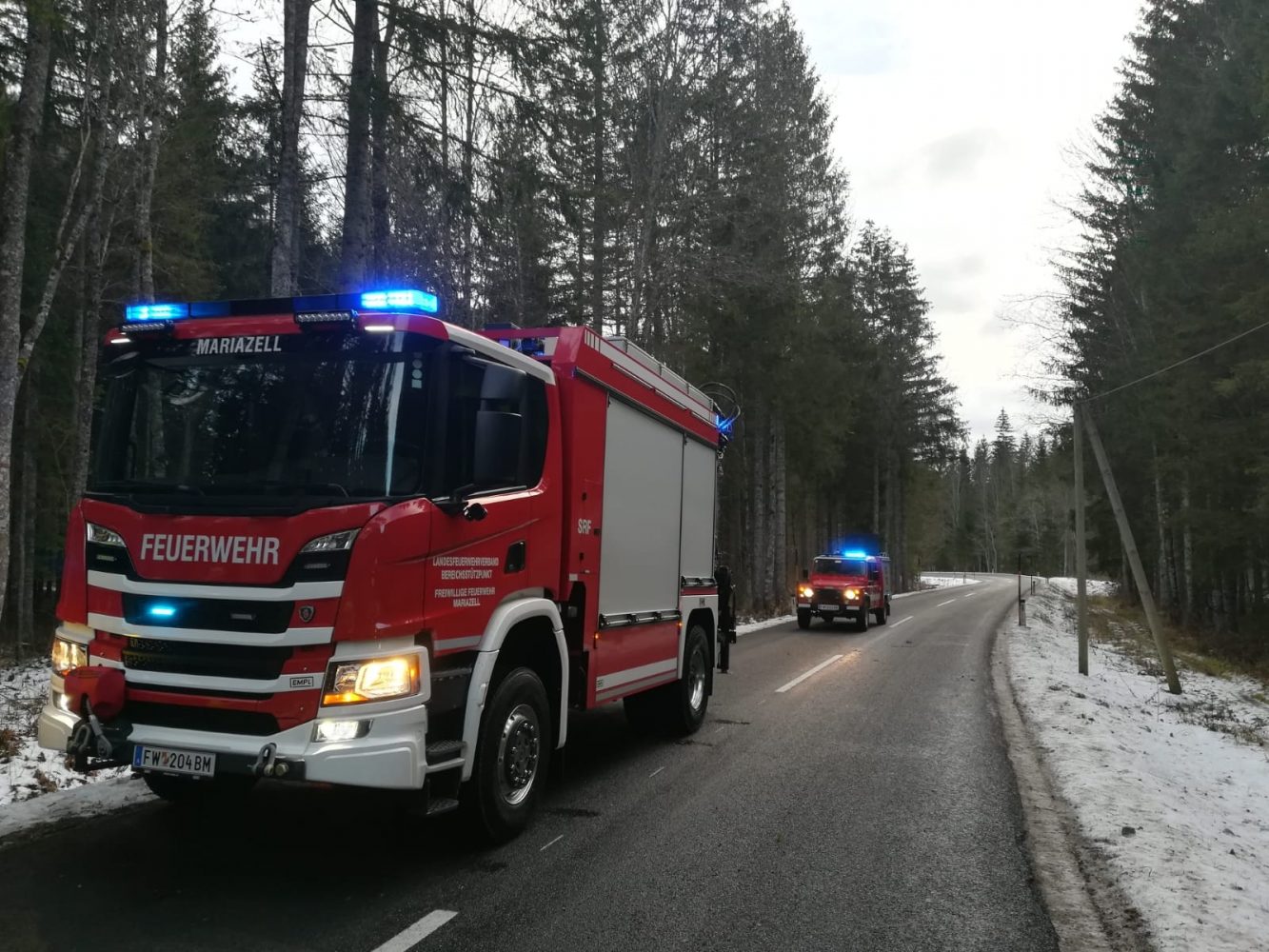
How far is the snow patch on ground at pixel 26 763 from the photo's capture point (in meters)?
5.77

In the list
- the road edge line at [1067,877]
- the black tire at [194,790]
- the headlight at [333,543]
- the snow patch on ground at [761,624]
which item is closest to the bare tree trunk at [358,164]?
the black tire at [194,790]

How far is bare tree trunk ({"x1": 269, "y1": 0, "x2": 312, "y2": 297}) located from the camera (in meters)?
10.6

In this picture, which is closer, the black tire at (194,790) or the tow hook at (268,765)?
the tow hook at (268,765)

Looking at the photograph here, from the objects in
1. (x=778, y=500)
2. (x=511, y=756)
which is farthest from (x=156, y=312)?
(x=778, y=500)

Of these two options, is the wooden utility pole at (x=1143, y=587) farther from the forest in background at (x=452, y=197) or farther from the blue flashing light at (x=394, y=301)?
the blue flashing light at (x=394, y=301)

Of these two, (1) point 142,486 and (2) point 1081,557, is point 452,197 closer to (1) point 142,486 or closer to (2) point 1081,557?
(1) point 142,486

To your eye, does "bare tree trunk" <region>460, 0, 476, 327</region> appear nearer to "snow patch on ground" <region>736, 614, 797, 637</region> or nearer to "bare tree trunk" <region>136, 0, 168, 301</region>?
"bare tree trunk" <region>136, 0, 168, 301</region>

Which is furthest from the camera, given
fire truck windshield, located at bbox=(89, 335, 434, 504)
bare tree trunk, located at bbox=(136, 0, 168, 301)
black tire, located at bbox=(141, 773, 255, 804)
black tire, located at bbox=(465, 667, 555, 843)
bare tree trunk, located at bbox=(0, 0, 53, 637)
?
bare tree trunk, located at bbox=(136, 0, 168, 301)

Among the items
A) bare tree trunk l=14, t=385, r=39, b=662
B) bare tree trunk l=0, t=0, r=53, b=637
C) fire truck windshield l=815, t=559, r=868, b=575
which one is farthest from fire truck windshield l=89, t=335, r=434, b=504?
fire truck windshield l=815, t=559, r=868, b=575

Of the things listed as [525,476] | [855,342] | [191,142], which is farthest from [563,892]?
[855,342]

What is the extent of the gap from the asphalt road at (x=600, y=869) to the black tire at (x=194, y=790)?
0.46 ft

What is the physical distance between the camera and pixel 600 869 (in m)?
4.63

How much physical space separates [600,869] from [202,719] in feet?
7.47

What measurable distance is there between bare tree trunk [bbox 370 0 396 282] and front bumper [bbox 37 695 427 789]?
880 cm
